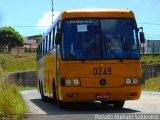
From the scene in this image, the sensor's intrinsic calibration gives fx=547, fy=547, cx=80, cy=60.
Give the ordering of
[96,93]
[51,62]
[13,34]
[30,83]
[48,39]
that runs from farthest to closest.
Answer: [13,34] → [30,83] → [48,39] → [51,62] → [96,93]

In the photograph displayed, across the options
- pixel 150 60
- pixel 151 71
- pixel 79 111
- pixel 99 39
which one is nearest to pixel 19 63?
pixel 150 60

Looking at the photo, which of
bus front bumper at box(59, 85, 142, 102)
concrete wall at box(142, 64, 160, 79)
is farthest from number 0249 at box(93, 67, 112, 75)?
concrete wall at box(142, 64, 160, 79)

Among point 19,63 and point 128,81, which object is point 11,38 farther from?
point 128,81

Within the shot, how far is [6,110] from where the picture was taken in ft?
48.8

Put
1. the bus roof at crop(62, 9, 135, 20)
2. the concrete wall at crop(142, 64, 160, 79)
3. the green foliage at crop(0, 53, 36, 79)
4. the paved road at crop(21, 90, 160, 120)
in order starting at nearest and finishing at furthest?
the paved road at crop(21, 90, 160, 120) → the bus roof at crop(62, 9, 135, 20) → the concrete wall at crop(142, 64, 160, 79) → the green foliage at crop(0, 53, 36, 79)

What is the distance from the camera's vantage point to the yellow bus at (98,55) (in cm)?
1848

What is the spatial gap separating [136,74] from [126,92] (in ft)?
2.38

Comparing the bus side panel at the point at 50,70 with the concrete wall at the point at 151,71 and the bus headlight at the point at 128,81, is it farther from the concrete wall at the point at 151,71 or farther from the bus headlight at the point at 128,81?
the concrete wall at the point at 151,71

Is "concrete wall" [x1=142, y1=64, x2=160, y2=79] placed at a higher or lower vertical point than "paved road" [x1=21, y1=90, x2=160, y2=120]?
lower

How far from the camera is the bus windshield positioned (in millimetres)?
18625

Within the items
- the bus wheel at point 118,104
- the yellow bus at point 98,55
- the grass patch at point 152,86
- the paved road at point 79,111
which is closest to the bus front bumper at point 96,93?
the yellow bus at point 98,55

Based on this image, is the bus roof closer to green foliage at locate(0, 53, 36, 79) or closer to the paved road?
the paved road

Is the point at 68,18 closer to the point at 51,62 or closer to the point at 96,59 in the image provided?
the point at 96,59

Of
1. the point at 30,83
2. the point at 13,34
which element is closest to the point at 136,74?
the point at 30,83
